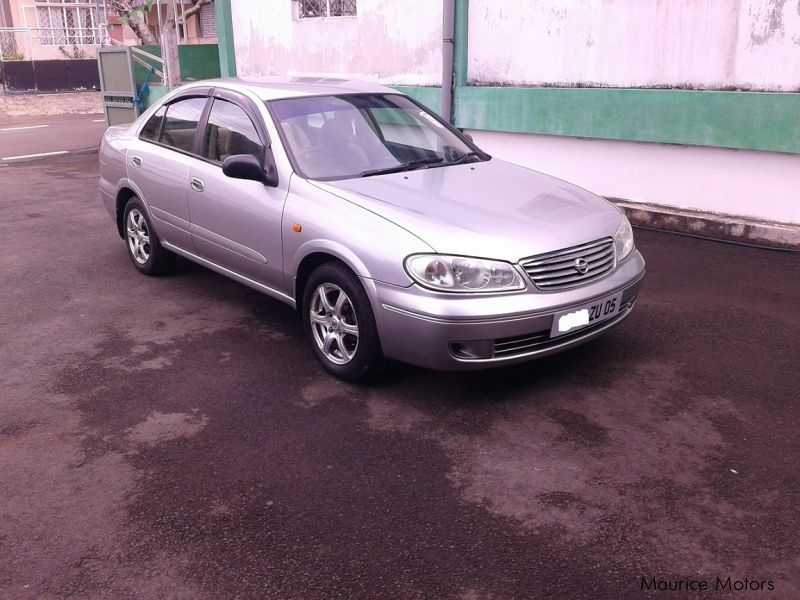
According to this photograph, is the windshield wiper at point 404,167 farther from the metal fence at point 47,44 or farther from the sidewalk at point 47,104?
the metal fence at point 47,44

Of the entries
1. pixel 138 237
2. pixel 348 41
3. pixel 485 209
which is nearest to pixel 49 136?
pixel 348 41

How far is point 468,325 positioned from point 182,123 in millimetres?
3209

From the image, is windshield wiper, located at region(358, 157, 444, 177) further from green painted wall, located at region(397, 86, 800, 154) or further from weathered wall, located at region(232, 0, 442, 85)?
weathered wall, located at region(232, 0, 442, 85)

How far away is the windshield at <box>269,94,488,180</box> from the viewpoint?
16.2ft

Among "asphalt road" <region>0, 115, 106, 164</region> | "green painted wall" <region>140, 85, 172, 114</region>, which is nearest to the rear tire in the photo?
"asphalt road" <region>0, 115, 106, 164</region>

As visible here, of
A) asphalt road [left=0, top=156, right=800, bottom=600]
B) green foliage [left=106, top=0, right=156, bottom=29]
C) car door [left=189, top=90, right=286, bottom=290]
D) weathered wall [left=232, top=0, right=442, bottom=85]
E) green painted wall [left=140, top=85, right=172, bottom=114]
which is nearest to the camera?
asphalt road [left=0, top=156, right=800, bottom=600]

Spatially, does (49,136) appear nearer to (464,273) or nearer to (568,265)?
(464,273)

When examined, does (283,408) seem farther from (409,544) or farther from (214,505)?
(409,544)

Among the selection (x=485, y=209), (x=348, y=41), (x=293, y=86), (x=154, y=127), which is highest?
(x=348, y=41)

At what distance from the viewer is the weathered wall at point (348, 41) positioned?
10188 mm

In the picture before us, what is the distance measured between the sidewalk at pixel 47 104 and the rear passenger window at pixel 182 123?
19.0 metres

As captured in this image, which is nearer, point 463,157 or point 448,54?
point 463,157

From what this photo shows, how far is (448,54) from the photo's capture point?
31.6 feet

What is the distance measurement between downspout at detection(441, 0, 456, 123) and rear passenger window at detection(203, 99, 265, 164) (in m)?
4.69
